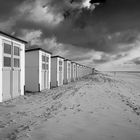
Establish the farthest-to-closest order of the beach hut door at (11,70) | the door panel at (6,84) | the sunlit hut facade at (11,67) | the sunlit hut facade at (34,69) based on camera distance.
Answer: the sunlit hut facade at (34,69) → the beach hut door at (11,70) → the door panel at (6,84) → the sunlit hut facade at (11,67)

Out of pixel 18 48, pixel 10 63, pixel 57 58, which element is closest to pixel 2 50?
pixel 10 63

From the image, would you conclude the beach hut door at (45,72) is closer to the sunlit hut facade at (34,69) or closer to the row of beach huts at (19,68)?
the row of beach huts at (19,68)

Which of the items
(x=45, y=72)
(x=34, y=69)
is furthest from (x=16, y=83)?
(x=45, y=72)

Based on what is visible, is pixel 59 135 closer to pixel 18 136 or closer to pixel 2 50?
pixel 18 136

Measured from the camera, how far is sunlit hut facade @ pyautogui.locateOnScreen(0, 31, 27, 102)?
34.6ft

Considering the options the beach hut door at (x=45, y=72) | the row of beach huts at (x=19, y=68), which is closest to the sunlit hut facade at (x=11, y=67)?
the row of beach huts at (x=19, y=68)

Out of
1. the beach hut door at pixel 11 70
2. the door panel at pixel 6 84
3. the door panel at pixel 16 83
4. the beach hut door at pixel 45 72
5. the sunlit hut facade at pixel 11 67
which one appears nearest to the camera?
the sunlit hut facade at pixel 11 67

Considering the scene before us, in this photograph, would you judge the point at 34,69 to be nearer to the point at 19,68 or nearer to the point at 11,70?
the point at 19,68

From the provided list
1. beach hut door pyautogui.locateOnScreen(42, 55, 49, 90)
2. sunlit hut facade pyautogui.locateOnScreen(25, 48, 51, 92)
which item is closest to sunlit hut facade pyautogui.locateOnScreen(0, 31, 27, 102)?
sunlit hut facade pyautogui.locateOnScreen(25, 48, 51, 92)

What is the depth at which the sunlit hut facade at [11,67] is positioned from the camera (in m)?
10.6

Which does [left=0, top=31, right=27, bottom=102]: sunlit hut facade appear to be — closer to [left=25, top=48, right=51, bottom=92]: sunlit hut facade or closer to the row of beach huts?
the row of beach huts

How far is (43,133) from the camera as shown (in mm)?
4789

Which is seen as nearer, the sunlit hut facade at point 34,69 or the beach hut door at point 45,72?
the sunlit hut facade at point 34,69

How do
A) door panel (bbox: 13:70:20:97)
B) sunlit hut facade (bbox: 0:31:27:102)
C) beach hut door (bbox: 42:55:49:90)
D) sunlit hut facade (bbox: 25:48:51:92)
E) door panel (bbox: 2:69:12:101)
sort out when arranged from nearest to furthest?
sunlit hut facade (bbox: 0:31:27:102) → door panel (bbox: 2:69:12:101) → door panel (bbox: 13:70:20:97) → sunlit hut facade (bbox: 25:48:51:92) → beach hut door (bbox: 42:55:49:90)
